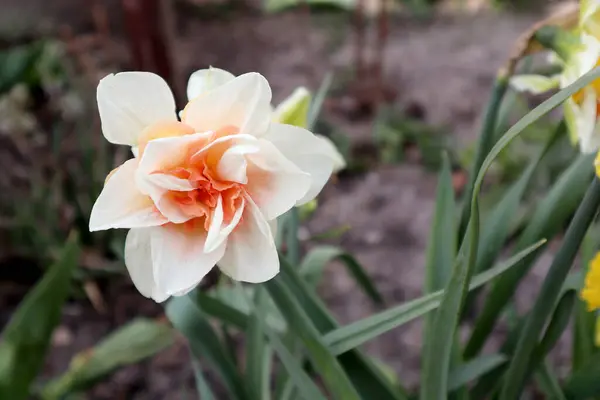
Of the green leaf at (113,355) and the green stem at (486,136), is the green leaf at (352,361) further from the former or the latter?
the green leaf at (113,355)

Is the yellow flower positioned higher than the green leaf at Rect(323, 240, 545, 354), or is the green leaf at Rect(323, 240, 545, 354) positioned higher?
the yellow flower

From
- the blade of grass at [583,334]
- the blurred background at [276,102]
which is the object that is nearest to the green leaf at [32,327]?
the blurred background at [276,102]

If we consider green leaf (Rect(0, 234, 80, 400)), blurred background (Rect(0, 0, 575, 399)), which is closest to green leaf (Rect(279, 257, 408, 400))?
blurred background (Rect(0, 0, 575, 399))

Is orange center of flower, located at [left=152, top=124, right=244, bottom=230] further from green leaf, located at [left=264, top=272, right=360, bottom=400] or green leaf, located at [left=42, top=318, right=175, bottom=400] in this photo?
green leaf, located at [left=42, top=318, right=175, bottom=400]

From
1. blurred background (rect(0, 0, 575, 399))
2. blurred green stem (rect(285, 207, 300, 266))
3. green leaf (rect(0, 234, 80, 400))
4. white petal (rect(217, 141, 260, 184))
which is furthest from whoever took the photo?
blurred background (rect(0, 0, 575, 399))

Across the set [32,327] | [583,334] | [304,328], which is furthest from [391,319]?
[32,327]

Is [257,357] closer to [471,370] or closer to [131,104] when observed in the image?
[471,370]
